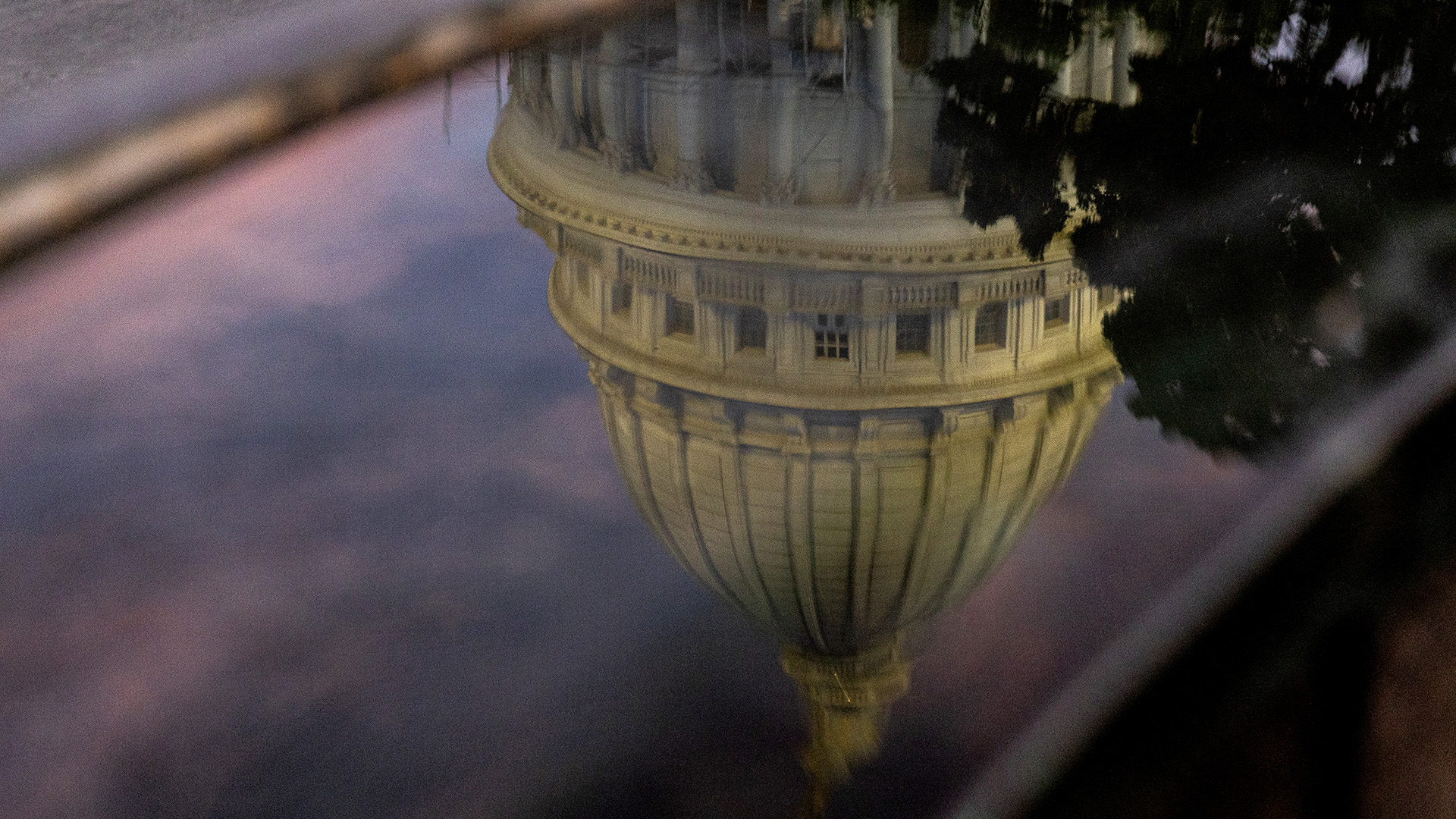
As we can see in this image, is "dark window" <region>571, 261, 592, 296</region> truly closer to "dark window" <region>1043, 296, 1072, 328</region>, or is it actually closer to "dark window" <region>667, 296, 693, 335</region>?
"dark window" <region>667, 296, 693, 335</region>

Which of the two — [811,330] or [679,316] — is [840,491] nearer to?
[811,330]

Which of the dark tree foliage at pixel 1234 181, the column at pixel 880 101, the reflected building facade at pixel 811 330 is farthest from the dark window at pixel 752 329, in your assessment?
A: the dark tree foliage at pixel 1234 181

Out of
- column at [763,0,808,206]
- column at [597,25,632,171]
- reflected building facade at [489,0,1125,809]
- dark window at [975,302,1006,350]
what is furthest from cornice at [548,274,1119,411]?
column at [597,25,632,171]

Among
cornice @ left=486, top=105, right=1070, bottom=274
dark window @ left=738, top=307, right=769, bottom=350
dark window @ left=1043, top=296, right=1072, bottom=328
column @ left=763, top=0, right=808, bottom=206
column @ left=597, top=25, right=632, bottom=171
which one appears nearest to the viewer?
dark window @ left=738, top=307, right=769, bottom=350

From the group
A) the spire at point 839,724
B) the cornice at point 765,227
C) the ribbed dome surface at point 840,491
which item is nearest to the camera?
the spire at point 839,724

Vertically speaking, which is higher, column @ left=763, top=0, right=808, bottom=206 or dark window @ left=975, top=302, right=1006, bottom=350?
column @ left=763, top=0, right=808, bottom=206

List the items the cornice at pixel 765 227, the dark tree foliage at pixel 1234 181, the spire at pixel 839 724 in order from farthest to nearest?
the cornice at pixel 765 227
the dark tree foliage at pixel 1234 181
the spire at pixel 839 724

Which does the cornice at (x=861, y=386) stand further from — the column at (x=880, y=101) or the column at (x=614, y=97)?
the column at (x=614, y=97)

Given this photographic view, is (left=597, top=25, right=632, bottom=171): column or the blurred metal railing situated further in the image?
(left=597, top=25, right=632, bottom=171): column
